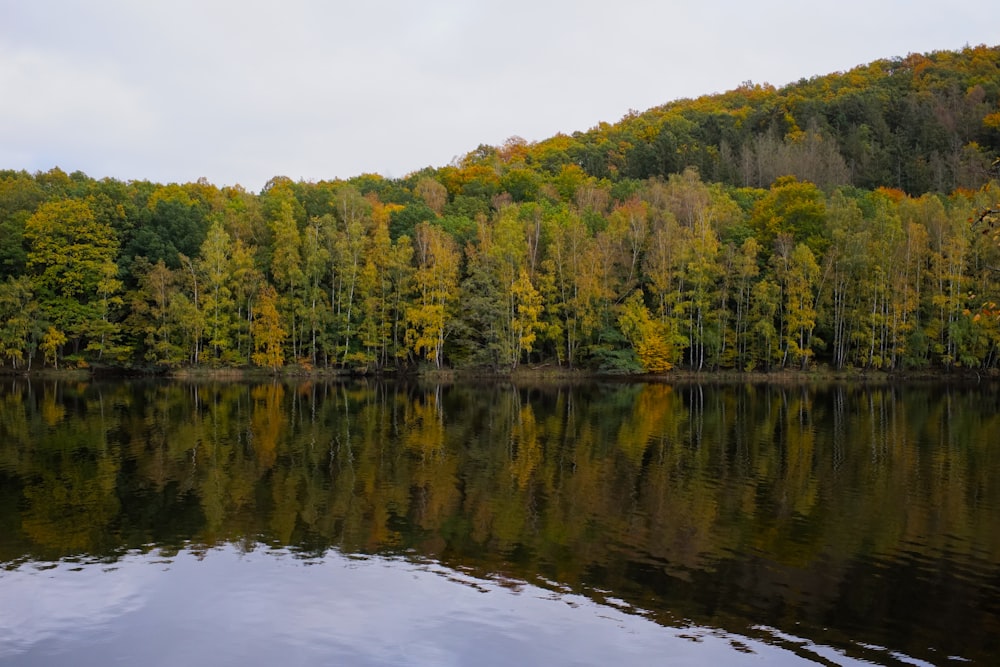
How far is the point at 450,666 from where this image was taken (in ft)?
34.9

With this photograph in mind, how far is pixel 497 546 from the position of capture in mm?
15805

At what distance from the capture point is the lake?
448 inches

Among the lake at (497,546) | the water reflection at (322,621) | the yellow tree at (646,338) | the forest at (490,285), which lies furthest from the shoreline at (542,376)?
the water reflection at (322,621)

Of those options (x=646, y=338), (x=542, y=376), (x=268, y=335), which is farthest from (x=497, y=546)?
(x=268, y=335)

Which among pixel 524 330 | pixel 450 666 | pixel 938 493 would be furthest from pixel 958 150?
pixel 450 666

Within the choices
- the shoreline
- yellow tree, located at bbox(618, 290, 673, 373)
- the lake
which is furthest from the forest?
the lake

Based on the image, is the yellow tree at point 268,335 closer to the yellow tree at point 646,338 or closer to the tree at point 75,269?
the tree at point 75,269

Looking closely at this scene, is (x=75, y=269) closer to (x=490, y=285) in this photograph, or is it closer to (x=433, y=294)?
(x=433, y=294)

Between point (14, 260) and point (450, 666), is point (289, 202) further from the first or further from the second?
point (450, 666)

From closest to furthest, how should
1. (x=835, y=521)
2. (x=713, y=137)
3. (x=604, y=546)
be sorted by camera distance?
(x=604, y=546) < (x=835, y=521) < (x=713, y=137)

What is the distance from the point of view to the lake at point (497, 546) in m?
11.4

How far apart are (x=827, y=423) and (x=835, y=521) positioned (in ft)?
59.7

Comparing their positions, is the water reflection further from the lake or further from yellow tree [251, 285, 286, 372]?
yellow tree [251, 285, 286, 372]

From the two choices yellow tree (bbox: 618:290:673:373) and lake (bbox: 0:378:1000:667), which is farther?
yellow tree (bbox: 618:290:673:373)
